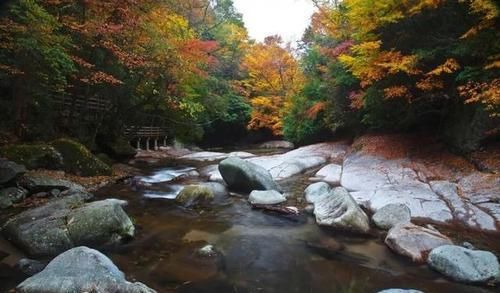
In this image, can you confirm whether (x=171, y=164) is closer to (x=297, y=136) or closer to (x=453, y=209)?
(x=297, y=136)

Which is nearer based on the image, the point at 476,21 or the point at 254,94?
the point at 476,21

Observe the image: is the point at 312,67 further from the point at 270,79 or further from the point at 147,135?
the point at 147,135

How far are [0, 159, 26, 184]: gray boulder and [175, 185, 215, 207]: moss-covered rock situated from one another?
3.67 meters

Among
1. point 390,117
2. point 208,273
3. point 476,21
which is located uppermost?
point 476,21

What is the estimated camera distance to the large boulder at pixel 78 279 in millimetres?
4379

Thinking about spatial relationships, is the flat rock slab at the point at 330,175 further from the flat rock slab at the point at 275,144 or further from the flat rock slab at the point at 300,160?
the flat rock slab at the point at 275,144

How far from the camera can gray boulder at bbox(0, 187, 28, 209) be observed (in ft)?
26.3

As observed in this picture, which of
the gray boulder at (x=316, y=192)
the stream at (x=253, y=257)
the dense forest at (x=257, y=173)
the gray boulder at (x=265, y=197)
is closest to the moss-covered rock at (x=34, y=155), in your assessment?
the dense forest at (x=257, y=173)

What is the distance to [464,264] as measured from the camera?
566 centimetres

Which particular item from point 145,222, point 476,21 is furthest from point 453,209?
point 145,222

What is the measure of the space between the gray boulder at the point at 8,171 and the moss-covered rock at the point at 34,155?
1.27 m

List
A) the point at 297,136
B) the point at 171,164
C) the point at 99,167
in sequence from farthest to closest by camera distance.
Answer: the point at 297,136 → the point at 171,164 → the point at 99,167

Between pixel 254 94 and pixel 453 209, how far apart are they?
2546 cm

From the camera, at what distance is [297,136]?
2214 cm
